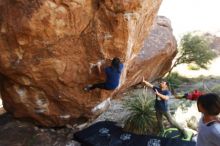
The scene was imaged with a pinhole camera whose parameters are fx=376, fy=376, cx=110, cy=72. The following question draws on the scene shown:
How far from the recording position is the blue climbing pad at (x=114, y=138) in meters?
8.04

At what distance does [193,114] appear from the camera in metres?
9.45

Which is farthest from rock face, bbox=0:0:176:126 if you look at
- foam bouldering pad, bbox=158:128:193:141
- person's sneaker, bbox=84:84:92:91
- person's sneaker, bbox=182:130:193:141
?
person's sneaker, bbox=182:130:193:141

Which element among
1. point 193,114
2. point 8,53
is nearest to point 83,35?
point 8,53

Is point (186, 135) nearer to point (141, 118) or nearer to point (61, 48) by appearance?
point (141, 118)

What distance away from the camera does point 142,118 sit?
28.5 feet

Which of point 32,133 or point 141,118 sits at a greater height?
point 141,118

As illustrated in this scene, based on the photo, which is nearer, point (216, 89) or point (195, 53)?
point (216, 89)

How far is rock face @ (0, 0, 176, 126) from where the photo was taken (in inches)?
278

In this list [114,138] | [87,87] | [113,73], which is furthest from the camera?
[114,138]

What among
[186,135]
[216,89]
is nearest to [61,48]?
[186,135]

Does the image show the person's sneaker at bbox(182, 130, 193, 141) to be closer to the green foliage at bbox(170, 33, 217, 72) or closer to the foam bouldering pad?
the foam bouldering pad

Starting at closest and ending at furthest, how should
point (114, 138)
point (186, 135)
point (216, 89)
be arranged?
point (186, 135), point (114, 138), point (216, 89)

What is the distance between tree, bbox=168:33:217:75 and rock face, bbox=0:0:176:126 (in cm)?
587

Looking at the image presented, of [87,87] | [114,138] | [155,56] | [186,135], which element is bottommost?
[114,138]
